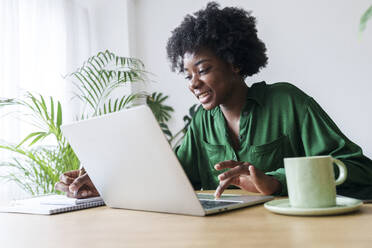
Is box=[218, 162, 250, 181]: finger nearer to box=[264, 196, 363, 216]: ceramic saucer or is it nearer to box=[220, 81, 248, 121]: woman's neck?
box=[264, 196, 363, 216]: ceramic saucer

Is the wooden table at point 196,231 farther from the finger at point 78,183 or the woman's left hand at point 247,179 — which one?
the finger at point 78,183

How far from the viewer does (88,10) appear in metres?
3.52

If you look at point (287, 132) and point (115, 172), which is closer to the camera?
point (115, 172)

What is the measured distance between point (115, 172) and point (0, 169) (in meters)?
1.94

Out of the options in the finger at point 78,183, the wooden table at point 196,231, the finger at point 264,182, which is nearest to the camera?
the wooden table at point 196,231

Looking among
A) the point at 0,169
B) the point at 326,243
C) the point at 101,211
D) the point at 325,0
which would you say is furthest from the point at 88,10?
the point at 326,243

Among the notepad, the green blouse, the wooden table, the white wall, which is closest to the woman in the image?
the green blouse

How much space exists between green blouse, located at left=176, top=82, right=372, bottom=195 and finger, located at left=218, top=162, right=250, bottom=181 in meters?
0.28

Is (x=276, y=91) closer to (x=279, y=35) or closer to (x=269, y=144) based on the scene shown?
(x=269, y=144)

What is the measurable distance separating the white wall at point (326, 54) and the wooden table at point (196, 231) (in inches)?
83.6

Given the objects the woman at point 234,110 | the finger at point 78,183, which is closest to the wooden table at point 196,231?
the finger at point 78,183

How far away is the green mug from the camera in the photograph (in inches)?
27.8

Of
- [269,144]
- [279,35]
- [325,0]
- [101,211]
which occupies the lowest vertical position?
[101,211]

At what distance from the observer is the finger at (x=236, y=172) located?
89 cm
